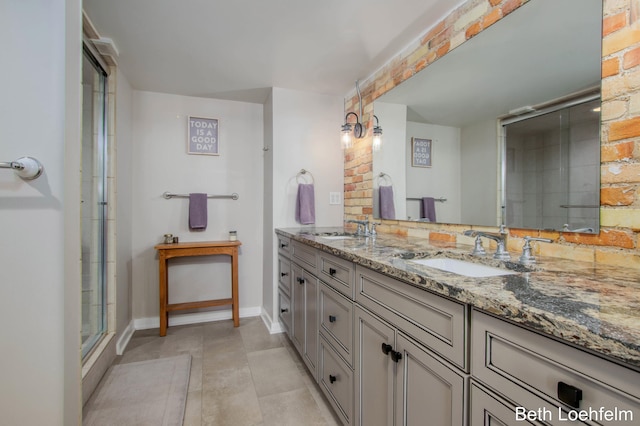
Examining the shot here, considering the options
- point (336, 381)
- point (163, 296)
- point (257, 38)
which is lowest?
point (336, 381)

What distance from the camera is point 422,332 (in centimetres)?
90

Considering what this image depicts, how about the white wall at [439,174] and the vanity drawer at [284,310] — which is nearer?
the white wall at [439,174]

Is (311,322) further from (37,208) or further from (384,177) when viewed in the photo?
(37,208)

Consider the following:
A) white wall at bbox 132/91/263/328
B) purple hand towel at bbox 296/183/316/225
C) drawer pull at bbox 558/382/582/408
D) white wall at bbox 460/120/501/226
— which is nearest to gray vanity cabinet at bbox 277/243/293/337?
purple hand towel at bbox 296/183/316/225

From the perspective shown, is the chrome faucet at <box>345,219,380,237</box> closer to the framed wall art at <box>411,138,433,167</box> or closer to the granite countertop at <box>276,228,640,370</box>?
the framed wall art at <box>411,138,433,167</box>

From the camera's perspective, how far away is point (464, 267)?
51.1 inches

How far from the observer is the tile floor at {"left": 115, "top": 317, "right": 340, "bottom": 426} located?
161cm

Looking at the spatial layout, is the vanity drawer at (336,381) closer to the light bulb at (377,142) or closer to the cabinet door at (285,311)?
the cabinet door at (285,311)

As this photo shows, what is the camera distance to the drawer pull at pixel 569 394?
526 millimetres

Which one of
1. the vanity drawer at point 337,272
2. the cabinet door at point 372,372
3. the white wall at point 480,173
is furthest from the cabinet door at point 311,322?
the white wall at point 480,173

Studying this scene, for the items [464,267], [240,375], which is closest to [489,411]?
[464,267]

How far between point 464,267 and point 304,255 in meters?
1.00

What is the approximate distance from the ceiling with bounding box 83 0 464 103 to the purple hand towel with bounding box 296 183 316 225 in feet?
3.05

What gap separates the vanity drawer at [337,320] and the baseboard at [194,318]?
63.6 inches
